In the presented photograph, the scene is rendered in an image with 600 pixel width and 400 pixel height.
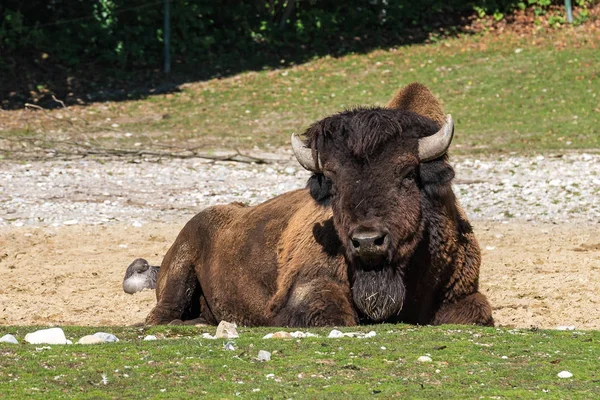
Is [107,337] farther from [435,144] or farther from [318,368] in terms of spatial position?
[435,144]

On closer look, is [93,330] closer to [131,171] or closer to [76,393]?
[76,393]

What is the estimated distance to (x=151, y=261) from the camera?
12672 mm

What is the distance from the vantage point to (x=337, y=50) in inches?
1102

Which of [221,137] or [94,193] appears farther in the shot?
[221,137]

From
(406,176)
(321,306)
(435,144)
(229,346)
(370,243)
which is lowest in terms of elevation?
(321,306)

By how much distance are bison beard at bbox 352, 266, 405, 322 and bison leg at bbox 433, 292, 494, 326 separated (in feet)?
1.82

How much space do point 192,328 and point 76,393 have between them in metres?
2.76

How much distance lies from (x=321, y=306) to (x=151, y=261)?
451cm

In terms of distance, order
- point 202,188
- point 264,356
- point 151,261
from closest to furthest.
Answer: point 264,356, point 151,261, point 202,188

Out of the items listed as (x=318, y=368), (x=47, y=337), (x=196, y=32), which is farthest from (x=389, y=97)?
(x=318, y=368)

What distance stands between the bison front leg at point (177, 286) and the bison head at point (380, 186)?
2437 mm

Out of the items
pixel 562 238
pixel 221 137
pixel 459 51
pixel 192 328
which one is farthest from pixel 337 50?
pixel 192 328

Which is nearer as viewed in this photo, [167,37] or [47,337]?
[47,337]

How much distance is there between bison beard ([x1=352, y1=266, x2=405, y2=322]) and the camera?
325 inches
